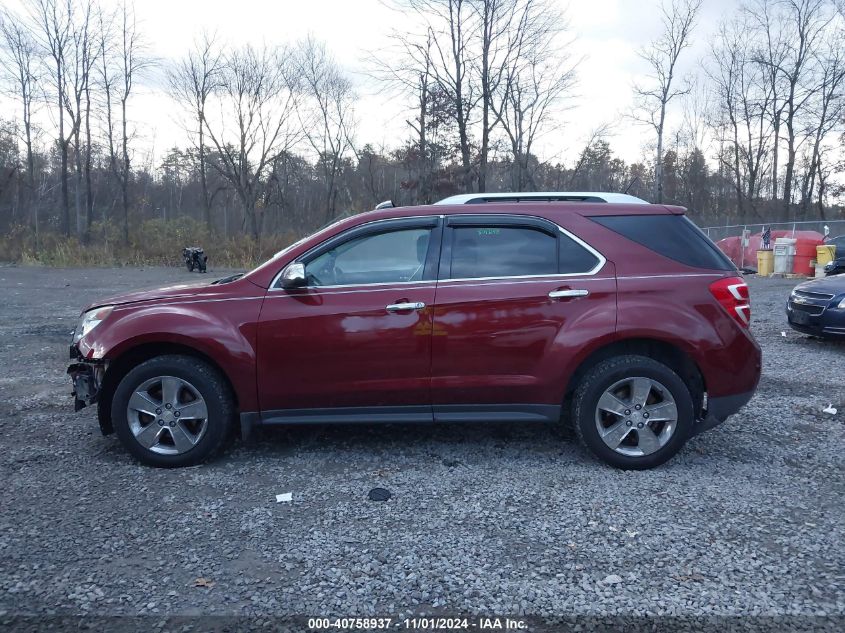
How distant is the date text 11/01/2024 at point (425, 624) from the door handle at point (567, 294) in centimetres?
212

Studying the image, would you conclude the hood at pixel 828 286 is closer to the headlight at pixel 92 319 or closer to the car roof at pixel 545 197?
the car roof at pixel 545 197

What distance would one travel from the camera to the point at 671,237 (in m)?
4.30

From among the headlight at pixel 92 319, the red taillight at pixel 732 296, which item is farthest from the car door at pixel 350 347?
the red taillight at pixel 732 296

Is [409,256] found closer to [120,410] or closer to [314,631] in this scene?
[120,410]

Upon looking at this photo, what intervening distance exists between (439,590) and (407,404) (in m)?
1.54

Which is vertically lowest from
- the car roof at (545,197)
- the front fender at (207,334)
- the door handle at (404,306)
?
the front fender at (207,334)

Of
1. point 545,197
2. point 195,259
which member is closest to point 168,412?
point 545,197

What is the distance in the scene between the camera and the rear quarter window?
4.26 metres

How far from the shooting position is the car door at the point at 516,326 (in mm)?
4137

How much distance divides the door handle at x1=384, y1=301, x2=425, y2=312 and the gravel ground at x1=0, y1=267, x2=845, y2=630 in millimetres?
1100

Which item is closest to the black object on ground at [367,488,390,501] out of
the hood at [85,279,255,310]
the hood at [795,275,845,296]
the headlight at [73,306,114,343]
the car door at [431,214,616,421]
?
the car door at [431,214,616,421]

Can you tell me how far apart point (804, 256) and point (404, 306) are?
21.7m

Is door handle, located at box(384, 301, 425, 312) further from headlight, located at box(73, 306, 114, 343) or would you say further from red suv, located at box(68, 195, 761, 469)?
headlight, located at box(73, 306, 114, 343)

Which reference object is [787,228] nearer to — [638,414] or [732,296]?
[732,296]
